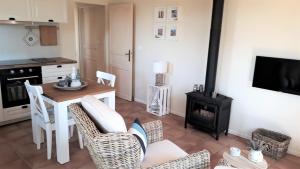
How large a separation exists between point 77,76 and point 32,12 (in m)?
1.69

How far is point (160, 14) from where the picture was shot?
414cm

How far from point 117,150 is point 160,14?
3.23 m

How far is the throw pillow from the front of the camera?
152 cm

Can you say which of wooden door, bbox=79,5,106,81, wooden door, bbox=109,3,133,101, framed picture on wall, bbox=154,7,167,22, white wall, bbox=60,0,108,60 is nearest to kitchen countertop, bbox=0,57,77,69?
white wall, bbox=60,0,108,60

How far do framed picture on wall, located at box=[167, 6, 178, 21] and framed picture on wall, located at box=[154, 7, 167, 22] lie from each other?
0.08 m

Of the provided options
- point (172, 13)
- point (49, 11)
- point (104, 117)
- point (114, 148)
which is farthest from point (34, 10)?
point (114, 148)

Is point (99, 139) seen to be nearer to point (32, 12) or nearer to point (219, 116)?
point (219, 116)

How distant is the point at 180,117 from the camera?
13.6ft

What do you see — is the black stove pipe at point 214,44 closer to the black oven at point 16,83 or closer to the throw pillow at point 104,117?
the throw pillow at point 104,117

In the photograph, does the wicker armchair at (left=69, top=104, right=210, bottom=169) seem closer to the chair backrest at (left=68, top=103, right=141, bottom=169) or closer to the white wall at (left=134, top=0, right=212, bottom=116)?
the chair backrest at (left=68, top=103, right=141, bottom=169)

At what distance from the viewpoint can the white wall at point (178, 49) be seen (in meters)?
3.69

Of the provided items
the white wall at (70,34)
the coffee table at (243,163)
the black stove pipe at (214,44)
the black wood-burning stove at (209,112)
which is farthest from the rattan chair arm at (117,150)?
the white wall at (70,34)

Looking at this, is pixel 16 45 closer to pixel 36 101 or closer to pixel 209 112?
pixel 36 101

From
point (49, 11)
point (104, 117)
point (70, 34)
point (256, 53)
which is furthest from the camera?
point (70, 34)
